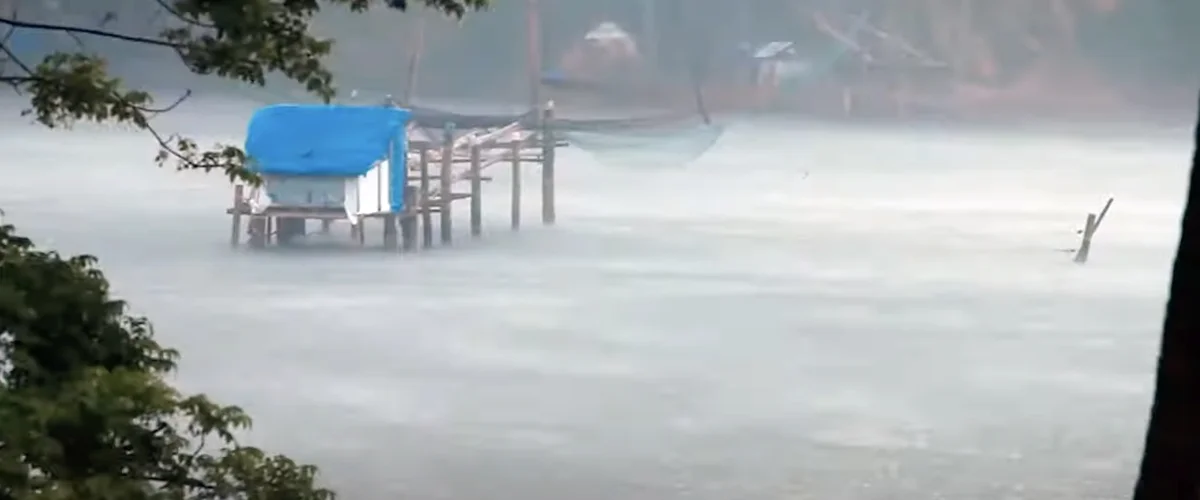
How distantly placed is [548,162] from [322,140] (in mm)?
2295

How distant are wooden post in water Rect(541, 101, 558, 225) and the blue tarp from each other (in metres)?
1.62

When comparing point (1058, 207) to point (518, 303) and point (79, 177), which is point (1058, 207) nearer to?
point (518, 303)

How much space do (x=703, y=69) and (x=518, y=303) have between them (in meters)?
5.90

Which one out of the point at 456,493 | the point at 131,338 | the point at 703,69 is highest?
the point at 703,69

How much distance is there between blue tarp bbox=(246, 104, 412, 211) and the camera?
975 centimetres

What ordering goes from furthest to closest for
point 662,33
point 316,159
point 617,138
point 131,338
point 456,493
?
point 662,33 → point 617,138 → point 316,159 → point 456,493 → point 131,338

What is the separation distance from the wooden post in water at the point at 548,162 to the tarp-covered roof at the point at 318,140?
171 centimetres

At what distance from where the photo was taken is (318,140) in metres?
9.87

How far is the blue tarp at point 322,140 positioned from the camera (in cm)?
975

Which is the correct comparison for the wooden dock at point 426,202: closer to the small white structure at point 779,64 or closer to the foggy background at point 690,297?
the foggy background at point 690,297

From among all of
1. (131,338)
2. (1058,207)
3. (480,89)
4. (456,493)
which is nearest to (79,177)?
(480,89)

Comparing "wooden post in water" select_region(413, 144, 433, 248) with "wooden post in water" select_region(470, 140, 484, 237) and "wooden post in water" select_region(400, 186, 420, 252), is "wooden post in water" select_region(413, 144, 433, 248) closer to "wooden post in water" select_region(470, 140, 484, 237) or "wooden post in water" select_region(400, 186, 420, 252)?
"wooden post in water" select_region(400, 186, 420, 252)

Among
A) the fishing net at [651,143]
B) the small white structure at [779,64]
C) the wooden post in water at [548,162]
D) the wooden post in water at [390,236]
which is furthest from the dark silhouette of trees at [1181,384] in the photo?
the small white structure at [779,64]

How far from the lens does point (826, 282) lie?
32.1 ft
